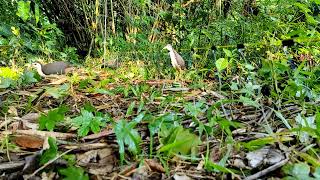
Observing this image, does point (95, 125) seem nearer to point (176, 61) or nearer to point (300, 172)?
point (300, 172)

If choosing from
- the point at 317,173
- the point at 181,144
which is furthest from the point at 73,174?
the point at 317,173

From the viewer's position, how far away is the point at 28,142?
133 centimetres

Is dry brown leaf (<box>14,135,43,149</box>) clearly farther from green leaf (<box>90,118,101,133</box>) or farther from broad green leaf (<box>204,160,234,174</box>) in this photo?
broad green leaf (<box>204,160,234,174</box>)

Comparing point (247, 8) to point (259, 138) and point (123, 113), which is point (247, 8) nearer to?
point (123, 113)

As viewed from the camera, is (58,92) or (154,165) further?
(58,92)

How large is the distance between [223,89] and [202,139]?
0.85 metres

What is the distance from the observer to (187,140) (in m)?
1.19

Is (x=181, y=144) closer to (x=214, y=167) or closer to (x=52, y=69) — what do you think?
(x=214, y=167)

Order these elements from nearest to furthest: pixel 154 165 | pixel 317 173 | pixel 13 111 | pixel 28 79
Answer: pixel 317 173
pixel 154 165
pixel 13 111
pixel 28 79

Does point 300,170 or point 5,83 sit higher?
point 5,83

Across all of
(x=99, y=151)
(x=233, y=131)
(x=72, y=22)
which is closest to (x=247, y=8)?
(x=72, y=22)

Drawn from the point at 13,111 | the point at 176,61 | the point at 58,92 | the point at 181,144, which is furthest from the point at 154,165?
the point at 176,61

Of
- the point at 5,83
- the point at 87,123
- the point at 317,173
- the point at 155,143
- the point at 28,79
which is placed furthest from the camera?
the point at 28,79

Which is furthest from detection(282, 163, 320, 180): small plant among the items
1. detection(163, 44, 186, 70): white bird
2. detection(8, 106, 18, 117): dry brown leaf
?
detection(163, 44, 186, 70): white bird
